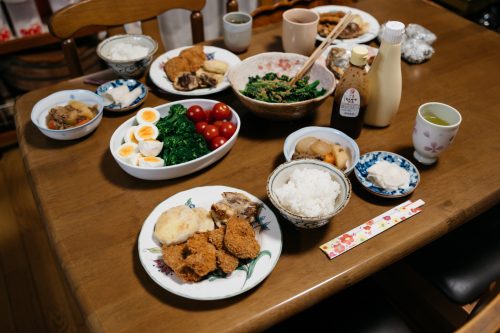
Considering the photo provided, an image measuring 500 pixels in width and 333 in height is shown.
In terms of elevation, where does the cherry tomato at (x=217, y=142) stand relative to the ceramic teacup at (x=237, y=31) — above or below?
below

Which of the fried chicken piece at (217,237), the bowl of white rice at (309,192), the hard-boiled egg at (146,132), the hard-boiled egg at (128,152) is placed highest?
the bowl of white rice at (309,192)

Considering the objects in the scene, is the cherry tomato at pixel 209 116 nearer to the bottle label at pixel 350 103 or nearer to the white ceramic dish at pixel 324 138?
the white ceramic dish at pixel 324 138

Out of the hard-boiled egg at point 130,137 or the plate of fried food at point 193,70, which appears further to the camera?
the plate of fried food at point 193,70

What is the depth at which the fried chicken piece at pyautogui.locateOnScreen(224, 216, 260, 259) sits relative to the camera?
2.90 ft

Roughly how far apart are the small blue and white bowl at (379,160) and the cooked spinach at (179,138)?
43 cm

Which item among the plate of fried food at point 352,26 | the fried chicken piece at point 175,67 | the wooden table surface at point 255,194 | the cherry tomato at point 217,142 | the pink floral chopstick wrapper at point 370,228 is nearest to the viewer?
the wooden table surface at point 255,194

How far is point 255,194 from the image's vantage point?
108cm

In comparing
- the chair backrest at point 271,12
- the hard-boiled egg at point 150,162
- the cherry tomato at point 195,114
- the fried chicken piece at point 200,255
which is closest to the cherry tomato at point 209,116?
the cherry tomato at point 195,114

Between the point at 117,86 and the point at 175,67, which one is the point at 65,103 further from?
the point at 175,67

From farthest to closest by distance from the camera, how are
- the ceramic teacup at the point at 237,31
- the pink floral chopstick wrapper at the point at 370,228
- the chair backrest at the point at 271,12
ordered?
the chair backrest at the point at 271,12, the ceramic teacup at the point at 237,31, the pink floral chopstick wrapper at the point at 370,228

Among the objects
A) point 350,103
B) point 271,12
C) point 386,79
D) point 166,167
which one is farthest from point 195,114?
point 271,12

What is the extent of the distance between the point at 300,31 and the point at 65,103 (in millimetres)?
844

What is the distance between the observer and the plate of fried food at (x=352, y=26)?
1.67 metres

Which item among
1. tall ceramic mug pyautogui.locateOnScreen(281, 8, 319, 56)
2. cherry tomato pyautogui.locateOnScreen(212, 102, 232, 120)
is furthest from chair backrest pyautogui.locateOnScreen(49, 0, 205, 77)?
cherry tomato pyautogui.locateOnScreen(212, 102, 232, 120)
